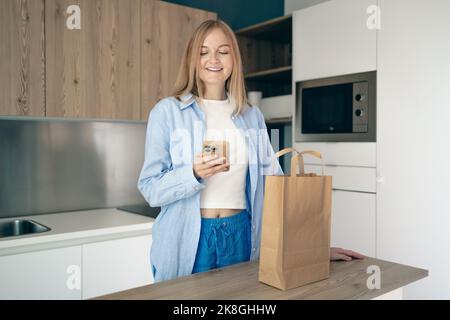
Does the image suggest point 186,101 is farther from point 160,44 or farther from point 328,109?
point 328,109

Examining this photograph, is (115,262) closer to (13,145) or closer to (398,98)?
(13,145)

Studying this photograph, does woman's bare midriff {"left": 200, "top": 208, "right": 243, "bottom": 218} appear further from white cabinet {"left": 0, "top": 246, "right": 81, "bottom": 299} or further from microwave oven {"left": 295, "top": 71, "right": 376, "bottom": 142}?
microwave oven {"left": 295, "top": 71, "right": 376, "bottom": 142}

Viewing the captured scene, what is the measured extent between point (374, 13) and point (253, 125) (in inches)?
53.0

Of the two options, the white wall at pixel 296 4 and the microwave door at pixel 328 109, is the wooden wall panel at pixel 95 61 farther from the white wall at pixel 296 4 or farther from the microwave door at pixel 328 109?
the white wall at pixel 296 4

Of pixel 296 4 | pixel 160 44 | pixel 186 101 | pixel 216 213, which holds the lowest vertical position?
pixel 216 213

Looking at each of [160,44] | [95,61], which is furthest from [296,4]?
[95,61]

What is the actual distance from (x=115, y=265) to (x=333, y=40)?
1.87 m

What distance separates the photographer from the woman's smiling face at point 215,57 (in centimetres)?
137

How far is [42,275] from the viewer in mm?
1836

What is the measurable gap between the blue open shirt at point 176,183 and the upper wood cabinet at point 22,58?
1.02 m

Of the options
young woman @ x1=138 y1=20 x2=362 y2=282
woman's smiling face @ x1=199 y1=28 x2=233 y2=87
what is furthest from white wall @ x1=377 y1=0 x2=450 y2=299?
woman's smiling face @ x1=199 y1=28 x2=233 y2=87

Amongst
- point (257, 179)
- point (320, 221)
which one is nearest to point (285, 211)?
point (320, 221)

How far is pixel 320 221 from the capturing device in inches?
40.0

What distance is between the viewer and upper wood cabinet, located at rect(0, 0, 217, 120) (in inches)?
78.3
